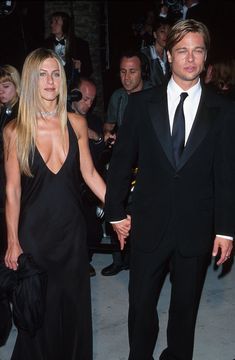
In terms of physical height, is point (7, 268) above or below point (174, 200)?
below

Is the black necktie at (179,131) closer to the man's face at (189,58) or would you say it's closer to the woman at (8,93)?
the man's face at (189,58)

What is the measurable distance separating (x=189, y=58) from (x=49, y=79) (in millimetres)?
860

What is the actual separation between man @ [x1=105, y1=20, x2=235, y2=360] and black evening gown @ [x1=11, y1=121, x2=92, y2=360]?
0.87 ft

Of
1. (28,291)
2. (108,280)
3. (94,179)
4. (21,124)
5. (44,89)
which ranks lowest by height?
Answer: (108,280)

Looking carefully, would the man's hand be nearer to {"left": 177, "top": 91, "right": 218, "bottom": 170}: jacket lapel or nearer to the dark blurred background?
{"left": 177, "top": 91, "right": 218, "bottom": 170}: jacket lapel

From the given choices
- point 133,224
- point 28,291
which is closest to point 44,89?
point 133,224

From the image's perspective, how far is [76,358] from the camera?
3.42 metres

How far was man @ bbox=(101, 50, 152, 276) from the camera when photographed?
521 centimetres

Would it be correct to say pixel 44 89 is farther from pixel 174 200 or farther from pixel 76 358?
pixel 76 358

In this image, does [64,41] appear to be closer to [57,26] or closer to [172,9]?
[57,26]

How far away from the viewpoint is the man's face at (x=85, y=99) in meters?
5.43

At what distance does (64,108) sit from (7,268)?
107 centimetres

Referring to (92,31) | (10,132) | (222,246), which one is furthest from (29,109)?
(92,31)

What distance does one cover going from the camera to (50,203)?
3.21 m
